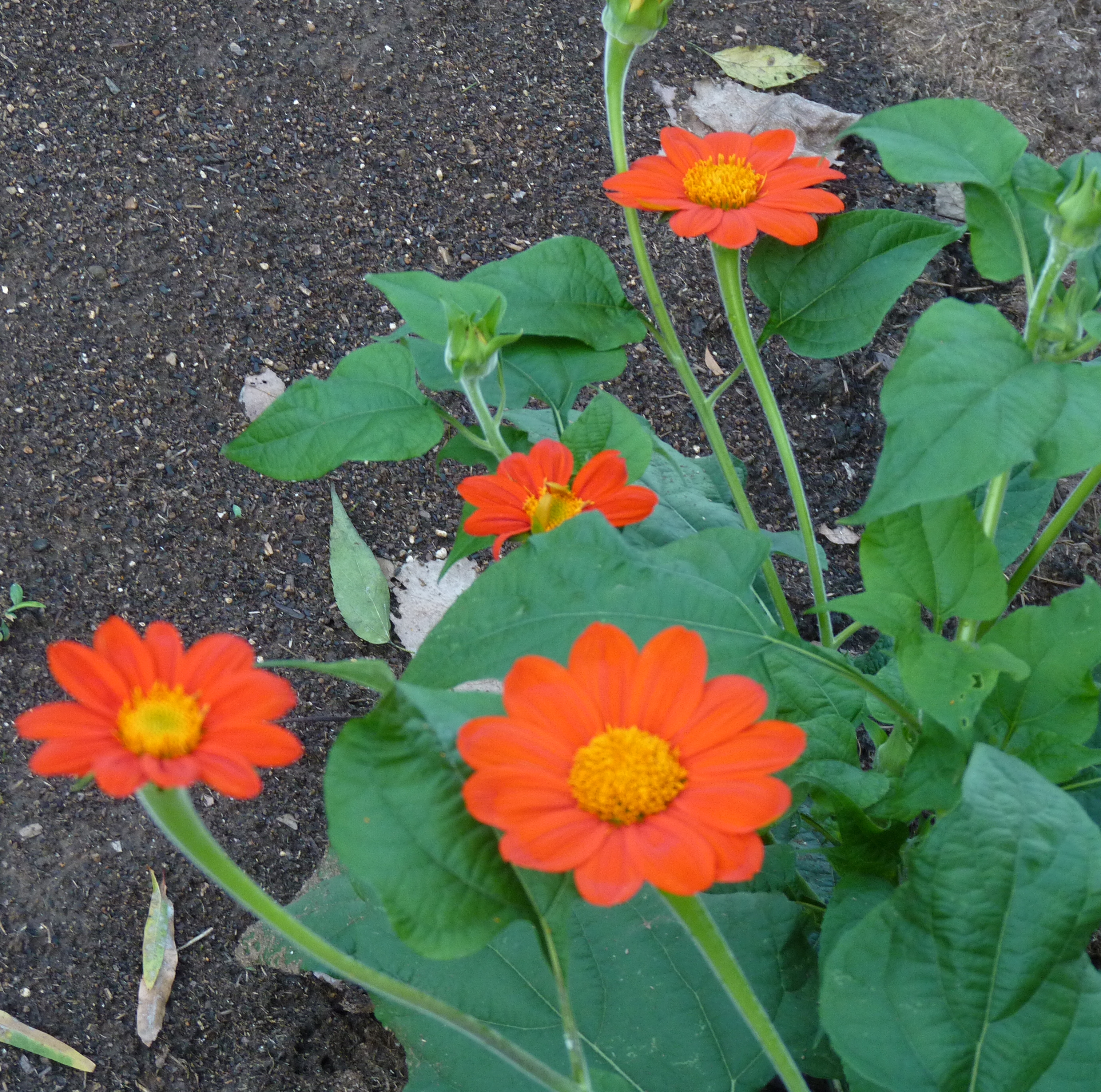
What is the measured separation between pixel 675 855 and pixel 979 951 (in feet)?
1.06

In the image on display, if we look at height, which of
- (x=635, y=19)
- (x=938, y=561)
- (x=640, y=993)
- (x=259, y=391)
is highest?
(x=635, y=19)

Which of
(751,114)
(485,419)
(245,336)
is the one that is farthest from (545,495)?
(751,114)

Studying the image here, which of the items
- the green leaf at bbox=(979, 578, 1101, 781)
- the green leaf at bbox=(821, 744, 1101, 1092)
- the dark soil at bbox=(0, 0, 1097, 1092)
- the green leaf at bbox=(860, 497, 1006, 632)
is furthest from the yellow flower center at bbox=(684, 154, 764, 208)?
the dark soil at bbox=(0, 0, 1097, 1092)

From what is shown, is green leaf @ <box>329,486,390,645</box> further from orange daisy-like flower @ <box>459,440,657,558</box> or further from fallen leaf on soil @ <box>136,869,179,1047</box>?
orange daisy-like flower @ <box>459,440,657,558</box>

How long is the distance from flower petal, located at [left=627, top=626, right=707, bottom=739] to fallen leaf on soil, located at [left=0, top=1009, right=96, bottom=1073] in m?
1.00

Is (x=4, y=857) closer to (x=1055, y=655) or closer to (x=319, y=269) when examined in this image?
(x=319, y=269)

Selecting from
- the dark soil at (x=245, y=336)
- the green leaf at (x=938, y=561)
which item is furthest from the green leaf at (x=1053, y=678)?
the dark soil at (x=245, y=336)

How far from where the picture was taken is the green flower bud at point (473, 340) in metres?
0.91

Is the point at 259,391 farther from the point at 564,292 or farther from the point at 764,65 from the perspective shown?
the point at 764,65

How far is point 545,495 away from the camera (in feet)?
3.00

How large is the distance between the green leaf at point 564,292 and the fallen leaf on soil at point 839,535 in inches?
29.5

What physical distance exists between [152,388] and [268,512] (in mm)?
288

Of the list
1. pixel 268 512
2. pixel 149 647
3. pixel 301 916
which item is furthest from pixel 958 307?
pixel 268 512

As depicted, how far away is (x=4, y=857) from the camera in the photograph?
1413mm
